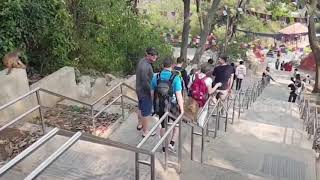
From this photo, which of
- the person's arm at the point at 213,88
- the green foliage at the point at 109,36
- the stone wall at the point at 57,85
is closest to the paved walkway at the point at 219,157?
the person's arm at the point at 213,88

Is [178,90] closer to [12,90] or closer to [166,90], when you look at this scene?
[166,90]

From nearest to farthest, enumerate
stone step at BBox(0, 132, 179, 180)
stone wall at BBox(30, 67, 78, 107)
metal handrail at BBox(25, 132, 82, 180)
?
metal handrail at BBox(25, 132, 82, 180), stone step at BBox(0, 132, 179, 180), stone wall at BBox(30, 67, 78, 107)

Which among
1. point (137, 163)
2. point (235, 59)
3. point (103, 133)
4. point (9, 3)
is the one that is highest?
point (9, 3)

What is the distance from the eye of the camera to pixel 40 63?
9289 millimetres

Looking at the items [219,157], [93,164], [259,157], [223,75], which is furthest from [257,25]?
[93,164]

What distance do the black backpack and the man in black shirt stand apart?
280 centimetres

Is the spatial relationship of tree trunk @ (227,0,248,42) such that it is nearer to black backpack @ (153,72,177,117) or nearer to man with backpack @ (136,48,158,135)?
man with backpack @ (136,48,158,135)

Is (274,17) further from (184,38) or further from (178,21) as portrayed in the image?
(184,38)

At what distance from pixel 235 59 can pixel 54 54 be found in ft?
49.2

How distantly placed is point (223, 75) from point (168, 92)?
9.45ft

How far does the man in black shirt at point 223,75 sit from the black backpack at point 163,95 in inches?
110

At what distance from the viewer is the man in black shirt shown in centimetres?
796

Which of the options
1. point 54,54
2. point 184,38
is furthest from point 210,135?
point 184,38

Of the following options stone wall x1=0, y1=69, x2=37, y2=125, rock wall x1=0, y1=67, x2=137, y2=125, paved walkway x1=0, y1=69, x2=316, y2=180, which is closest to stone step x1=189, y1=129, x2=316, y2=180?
paved walkway x1=0, y1=69, x2=316, y2=180
